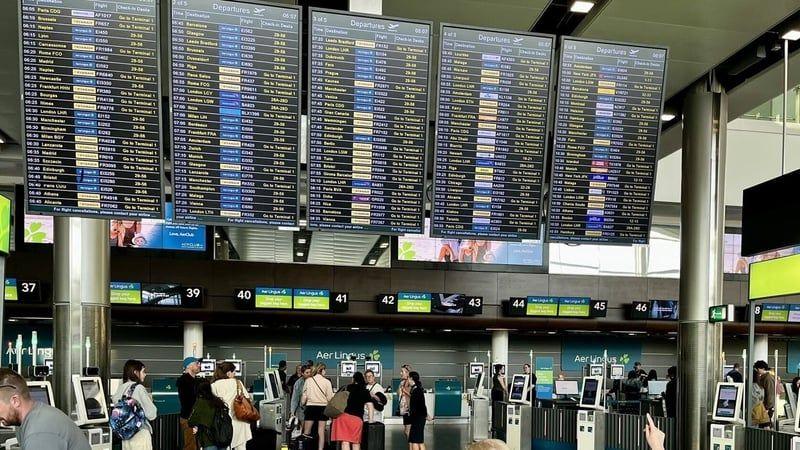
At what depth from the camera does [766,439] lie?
865 centimetres

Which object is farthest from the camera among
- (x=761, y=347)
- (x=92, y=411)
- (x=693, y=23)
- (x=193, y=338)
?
(x=761, y=347)

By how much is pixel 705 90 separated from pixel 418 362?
47.4ft

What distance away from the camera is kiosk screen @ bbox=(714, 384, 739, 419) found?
9062 mm

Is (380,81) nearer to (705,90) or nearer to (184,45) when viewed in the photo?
(184,45)

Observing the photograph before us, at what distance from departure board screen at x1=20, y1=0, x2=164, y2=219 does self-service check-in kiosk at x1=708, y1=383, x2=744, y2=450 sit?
6.42 meters

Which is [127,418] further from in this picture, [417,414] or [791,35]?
[791,35]

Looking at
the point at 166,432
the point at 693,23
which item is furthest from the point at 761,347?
the point at 693,23

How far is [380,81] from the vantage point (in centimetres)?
587

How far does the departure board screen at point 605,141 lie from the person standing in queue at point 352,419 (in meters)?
5.53

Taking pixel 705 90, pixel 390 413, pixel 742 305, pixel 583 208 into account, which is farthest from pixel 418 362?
pixel 583 208

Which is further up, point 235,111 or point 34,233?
point 235,111

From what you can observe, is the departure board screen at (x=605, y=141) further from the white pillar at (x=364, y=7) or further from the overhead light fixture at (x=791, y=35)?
the overhead light fixture at (x=791, y=35)

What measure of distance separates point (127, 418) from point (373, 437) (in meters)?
5.44

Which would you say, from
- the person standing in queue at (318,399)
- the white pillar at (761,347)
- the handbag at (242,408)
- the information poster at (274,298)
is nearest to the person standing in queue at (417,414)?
the person standing in queue at (318,399)
